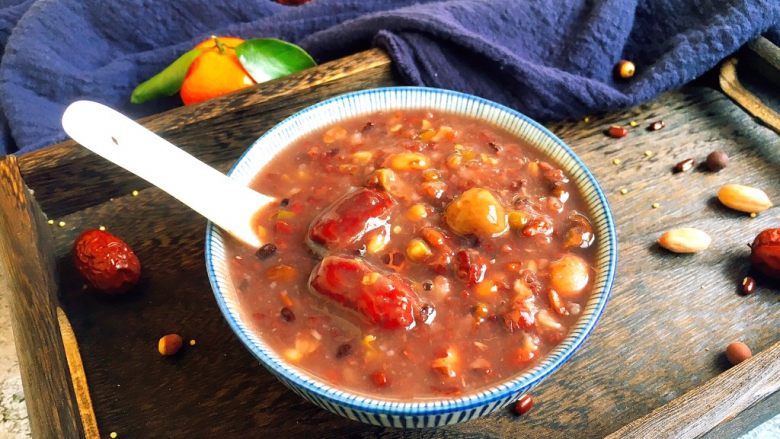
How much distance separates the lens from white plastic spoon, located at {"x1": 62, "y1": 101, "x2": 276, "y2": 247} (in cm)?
159

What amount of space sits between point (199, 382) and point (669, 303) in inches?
50.0

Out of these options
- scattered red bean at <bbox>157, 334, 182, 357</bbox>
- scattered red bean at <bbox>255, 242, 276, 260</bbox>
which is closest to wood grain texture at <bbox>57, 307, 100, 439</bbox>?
scattered red bean at <bbox>157, 334, 182, 357</bbox>

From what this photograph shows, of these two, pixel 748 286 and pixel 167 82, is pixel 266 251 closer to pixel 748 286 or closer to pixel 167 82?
pixel 167 82

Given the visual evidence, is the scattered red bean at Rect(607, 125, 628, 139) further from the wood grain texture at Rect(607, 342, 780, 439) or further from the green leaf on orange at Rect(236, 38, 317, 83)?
the green leaf on orange at Rect(236, 38, 317, 83)

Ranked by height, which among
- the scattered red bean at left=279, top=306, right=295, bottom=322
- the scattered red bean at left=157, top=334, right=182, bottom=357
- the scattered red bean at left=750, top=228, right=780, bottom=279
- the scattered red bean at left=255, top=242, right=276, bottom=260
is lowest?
the scattered red bean at left=750, top=228, right=780, bottom=279

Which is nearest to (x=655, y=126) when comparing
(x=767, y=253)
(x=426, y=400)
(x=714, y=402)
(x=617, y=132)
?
(x=617, y=132)

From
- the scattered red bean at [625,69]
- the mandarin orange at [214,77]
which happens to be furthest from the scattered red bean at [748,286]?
the mandarin orange at [214,77]

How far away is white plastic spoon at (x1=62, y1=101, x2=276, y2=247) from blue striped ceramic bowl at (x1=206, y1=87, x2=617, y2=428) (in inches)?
2.2

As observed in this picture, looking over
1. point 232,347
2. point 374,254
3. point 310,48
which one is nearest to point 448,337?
point 374,254

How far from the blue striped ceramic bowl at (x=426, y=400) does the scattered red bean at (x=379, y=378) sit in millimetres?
44

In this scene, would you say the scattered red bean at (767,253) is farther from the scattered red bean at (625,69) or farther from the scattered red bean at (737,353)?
the scattered red bean at (625,69)

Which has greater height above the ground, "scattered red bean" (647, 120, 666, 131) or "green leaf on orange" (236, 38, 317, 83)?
"green leaf on orange" (236, 38, 317, 83)

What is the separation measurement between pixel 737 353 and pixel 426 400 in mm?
898

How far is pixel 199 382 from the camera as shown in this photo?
1732 mm
